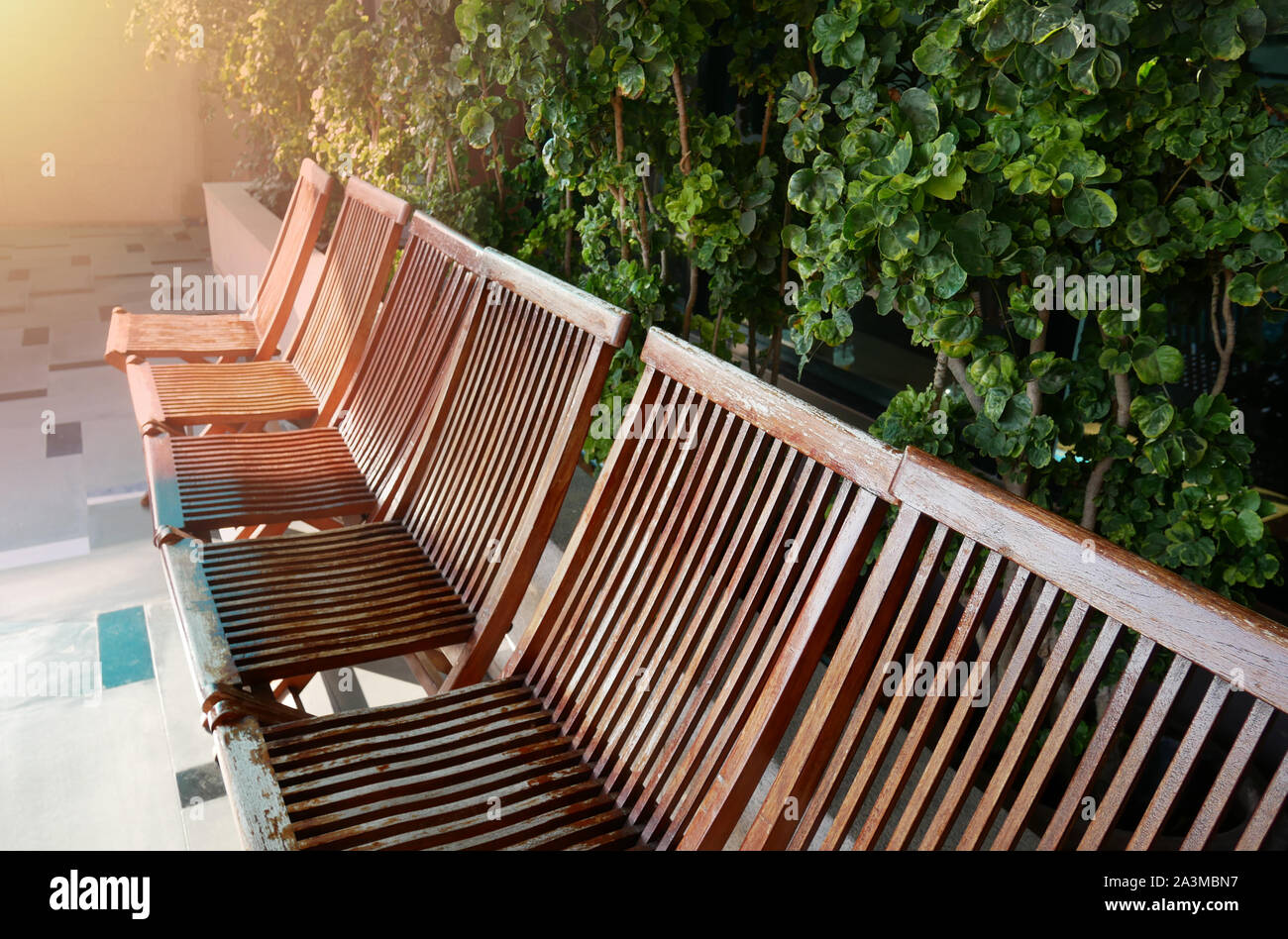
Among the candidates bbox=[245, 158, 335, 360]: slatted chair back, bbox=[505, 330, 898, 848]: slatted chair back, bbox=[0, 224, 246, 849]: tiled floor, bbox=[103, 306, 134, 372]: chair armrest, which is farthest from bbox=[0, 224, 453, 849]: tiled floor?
bbox=[505, 330, 898, 848]: slatted chair back

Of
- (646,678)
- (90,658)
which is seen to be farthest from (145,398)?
(646,678)

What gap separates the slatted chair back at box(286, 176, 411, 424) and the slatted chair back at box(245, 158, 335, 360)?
21cm

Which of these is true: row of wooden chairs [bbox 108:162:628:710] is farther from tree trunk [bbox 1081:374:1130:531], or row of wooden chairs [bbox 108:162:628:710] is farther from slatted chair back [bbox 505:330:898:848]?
tree trunk [bbox 1081:374:1130:531]

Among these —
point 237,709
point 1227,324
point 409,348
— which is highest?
point 1227,324

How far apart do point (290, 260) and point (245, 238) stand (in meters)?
2.01

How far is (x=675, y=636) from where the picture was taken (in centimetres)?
151

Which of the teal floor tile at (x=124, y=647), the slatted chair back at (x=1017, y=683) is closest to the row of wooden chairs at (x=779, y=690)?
the slatted chair back at (x=1017, y=683)

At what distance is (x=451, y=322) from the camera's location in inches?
96.4

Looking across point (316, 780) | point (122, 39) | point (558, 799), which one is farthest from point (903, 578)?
point (122, 39)

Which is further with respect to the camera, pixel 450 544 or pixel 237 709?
pixel 450 544

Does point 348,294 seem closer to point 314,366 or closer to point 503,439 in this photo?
point 314,366

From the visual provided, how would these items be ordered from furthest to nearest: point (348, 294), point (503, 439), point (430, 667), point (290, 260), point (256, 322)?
point (256, 322), point (290, 260), point (348, 294), point (430, 667), point (503, 439)

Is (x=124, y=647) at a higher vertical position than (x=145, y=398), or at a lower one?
lower
